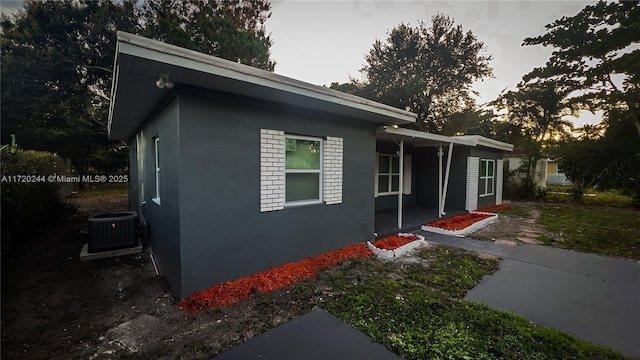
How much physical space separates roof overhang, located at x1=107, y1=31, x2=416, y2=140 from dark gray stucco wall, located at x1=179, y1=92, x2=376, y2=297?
258 millimetres

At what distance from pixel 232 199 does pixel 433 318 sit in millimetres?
2919

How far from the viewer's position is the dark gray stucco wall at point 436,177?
10188 mm

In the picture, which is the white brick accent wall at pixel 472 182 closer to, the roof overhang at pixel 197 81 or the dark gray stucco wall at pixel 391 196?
the dark gray stucco wall at pixel 391 196

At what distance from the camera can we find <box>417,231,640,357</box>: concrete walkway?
279 centimetres

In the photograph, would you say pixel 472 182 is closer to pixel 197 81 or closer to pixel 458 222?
pixel 458 222

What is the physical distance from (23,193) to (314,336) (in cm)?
692

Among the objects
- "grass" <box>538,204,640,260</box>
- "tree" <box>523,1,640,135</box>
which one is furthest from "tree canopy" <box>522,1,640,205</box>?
"grass" <box>538,204,640,260</box>

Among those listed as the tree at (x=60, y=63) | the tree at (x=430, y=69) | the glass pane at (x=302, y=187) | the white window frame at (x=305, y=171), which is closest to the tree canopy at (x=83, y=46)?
the tree at (x=60, y=63)

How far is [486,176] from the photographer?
1148cm

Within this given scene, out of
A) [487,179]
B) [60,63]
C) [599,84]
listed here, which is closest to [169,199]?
[487,179]

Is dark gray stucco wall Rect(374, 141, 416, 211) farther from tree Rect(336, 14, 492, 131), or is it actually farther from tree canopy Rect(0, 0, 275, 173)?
tree canopy Rect(0, 0, 275, 173)

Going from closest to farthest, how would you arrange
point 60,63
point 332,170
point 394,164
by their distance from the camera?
point 332,170 → point 394,164 → point 60,63

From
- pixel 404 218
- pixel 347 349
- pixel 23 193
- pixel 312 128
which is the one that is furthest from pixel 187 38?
pixel 347 349

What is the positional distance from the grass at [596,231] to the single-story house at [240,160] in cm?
503
